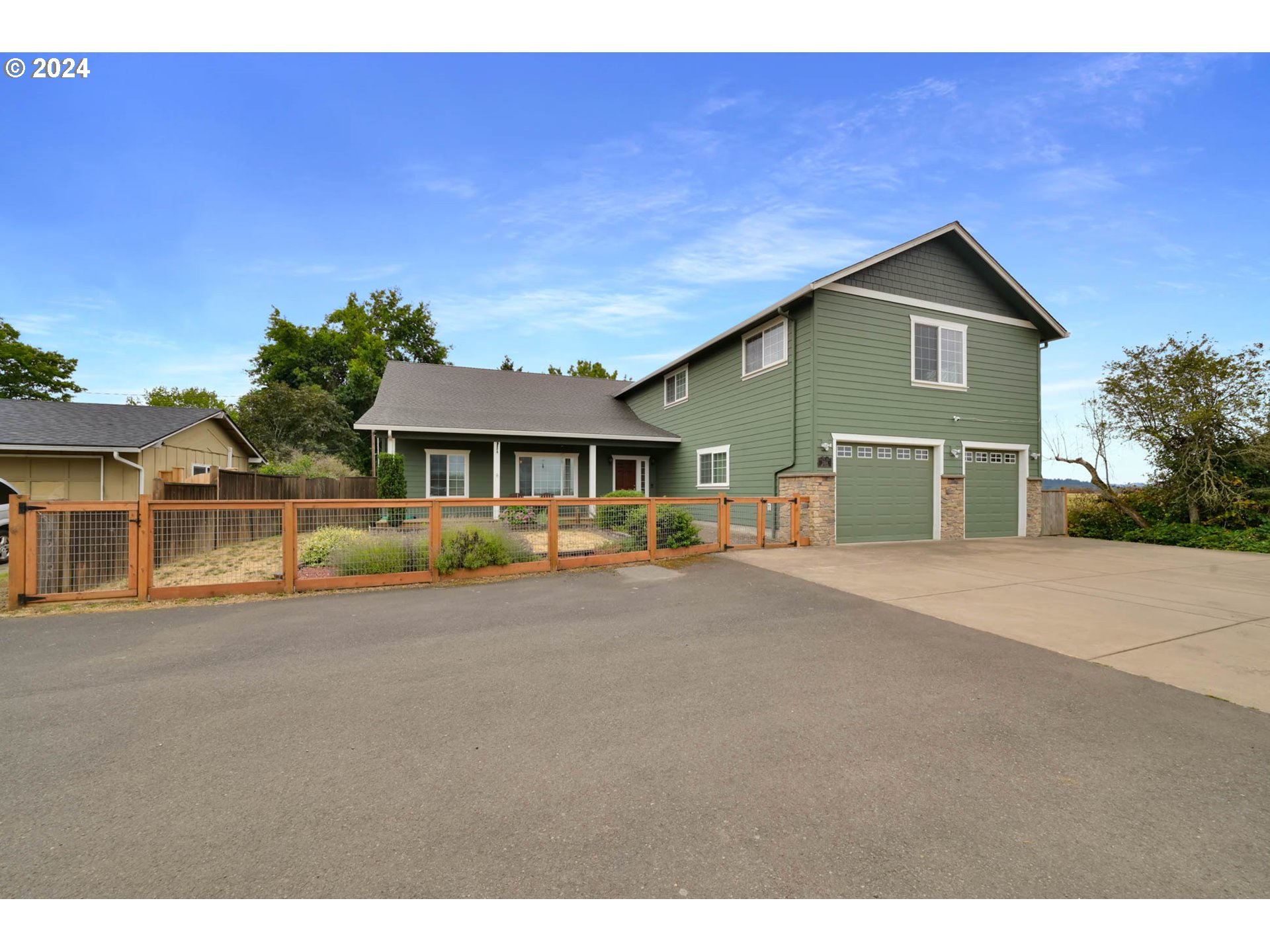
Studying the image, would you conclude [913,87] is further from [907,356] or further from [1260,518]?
[1260,518]

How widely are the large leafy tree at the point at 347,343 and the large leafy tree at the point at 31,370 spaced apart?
8.86m

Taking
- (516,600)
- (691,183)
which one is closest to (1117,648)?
(516,600)

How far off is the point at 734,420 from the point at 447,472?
8.95 m

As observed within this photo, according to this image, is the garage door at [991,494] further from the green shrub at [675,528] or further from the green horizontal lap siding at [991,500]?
the green shrub at [675,528]

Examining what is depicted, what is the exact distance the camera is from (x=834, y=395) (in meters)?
11.4

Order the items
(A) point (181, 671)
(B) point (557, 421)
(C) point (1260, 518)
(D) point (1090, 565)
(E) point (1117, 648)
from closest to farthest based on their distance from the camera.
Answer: (A) point (181, 671) < (E) point (1117, 648) < (D) point (1090, 565) < (C) point (1260, 518) < (B) point (557, 421)

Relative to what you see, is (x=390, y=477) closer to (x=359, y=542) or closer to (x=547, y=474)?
(x=547, y=474)

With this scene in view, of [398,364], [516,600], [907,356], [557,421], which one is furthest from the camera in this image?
[398,364]

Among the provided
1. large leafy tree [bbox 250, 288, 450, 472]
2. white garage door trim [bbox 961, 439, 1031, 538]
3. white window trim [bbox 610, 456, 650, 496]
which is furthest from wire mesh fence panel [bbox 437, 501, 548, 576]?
large leafy tree [bbox 250, 288, 450, 472]

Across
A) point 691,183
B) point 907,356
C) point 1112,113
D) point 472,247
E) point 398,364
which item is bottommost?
point 907,356

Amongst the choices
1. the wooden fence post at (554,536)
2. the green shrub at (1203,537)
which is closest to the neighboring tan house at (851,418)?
the green shrub at (1203,537)

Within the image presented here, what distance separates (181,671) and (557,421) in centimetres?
1317

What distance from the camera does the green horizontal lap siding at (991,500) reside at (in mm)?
12977

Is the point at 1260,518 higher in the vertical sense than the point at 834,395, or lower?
lower
